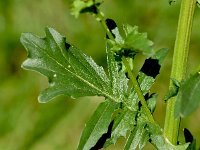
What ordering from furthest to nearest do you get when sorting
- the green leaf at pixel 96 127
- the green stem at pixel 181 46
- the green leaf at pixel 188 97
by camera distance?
the green leaf at pixel 96 127 < the green stem at pixel 181 46 < the green leaf at pixel 188 97

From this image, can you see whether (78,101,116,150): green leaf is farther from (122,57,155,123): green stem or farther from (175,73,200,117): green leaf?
(175,73,200,117): green leaf

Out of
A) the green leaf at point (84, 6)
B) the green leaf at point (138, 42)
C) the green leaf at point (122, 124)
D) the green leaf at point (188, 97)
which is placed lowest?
the green leaf at point (188, 97)

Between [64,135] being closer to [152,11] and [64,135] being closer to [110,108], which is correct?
[152,11]

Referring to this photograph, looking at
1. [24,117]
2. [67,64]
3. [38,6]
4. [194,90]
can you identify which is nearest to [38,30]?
[38,6]

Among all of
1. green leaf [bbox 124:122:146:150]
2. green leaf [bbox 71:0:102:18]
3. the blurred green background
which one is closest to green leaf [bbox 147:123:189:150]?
green leaf [bbox 124:122:146:150]

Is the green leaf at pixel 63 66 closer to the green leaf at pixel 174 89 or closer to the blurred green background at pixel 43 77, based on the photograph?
the green leaf at pixel 174 89

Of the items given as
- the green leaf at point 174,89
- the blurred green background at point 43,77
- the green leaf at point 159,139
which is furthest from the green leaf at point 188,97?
the blurred green background at point 43,77
